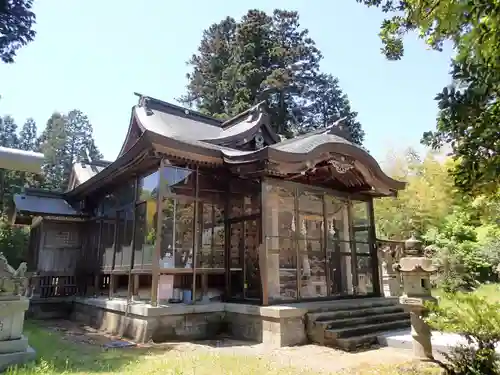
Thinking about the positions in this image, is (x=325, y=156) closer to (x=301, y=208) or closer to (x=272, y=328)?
(x=301, y=208)

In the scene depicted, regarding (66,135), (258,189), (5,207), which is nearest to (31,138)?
(66,135)

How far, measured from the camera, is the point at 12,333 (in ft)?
17.1

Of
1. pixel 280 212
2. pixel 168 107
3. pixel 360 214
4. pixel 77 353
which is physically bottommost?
pixel 77 353

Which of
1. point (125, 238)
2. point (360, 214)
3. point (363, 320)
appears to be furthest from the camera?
point (360, 214)

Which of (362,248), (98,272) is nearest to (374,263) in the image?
(362,248)

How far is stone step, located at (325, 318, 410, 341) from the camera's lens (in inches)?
258

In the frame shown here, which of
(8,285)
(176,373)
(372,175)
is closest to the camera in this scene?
(176,373)

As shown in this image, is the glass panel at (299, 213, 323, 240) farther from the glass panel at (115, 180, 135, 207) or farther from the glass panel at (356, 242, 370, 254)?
the glass panel at (115, 180, 135, 207)

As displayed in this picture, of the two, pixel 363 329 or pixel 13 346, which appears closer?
pixel 13 346

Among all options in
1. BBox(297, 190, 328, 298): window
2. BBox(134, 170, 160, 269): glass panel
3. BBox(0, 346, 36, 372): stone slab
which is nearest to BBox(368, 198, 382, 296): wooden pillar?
BBox(297, 190, 328, 298): window

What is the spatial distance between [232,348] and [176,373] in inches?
89.6

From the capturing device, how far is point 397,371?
4.68m

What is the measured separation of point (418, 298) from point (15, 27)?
14.6 m

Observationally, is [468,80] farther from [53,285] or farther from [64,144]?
[64,144]
